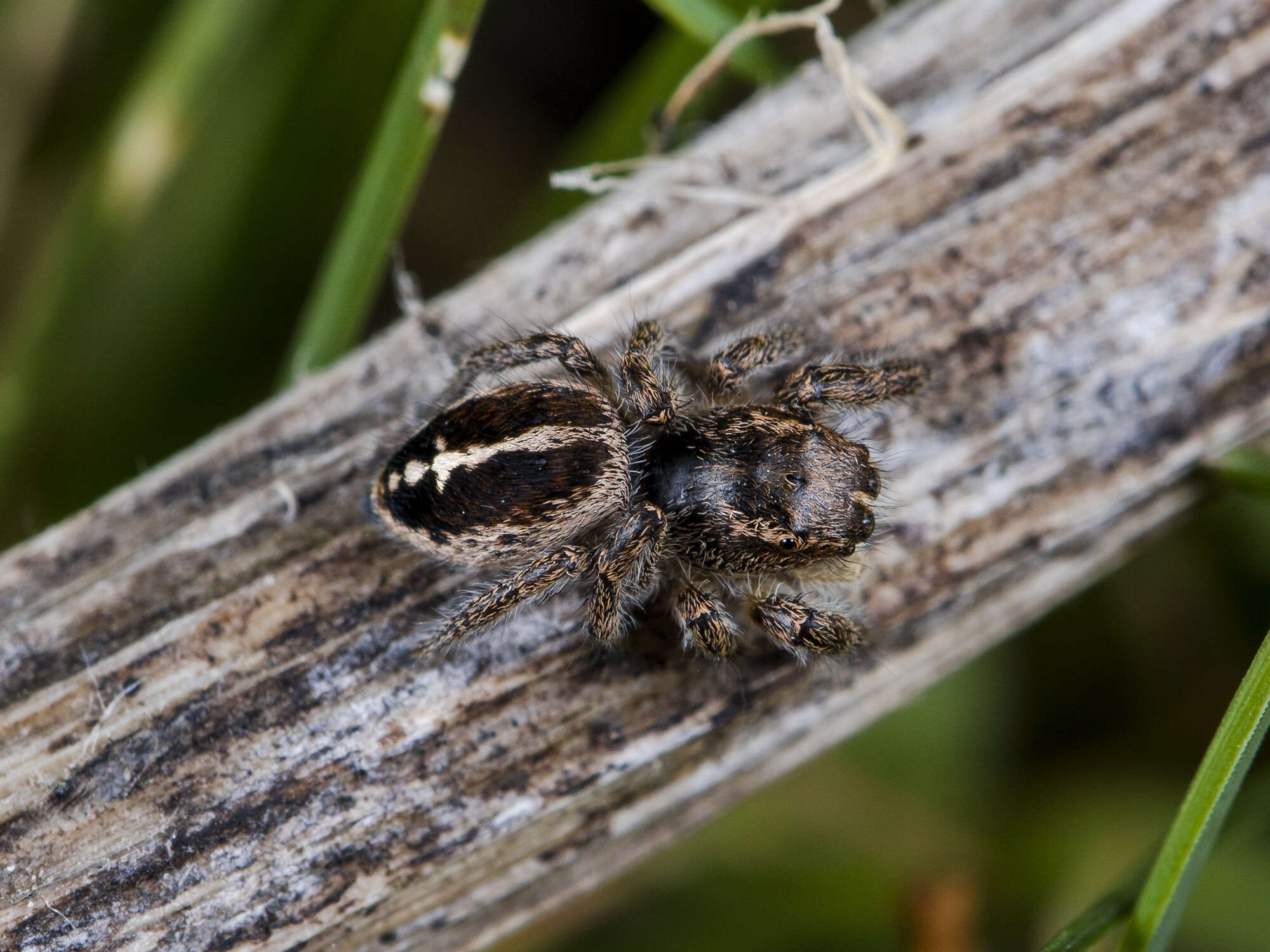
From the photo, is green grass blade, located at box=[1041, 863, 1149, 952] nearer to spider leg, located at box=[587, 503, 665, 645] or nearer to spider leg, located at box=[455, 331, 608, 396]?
spider leg, located at box=[587, 503, 665, 645]

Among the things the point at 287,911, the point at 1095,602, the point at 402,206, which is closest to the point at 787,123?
the point at 402,206

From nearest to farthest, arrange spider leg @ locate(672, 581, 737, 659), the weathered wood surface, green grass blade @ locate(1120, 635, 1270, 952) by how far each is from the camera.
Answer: green grass blade @ locate(1120, 635, 1270, 952)
the weathered wood surface
spider leg @ locate(672, 581, 737, 659)

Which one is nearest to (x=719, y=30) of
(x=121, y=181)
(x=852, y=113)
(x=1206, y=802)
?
(x=852, y=113)

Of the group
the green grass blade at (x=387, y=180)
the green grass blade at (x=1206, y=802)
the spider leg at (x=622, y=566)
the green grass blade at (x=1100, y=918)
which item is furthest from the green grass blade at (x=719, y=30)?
the green grass blade at (x=1100, y=918)

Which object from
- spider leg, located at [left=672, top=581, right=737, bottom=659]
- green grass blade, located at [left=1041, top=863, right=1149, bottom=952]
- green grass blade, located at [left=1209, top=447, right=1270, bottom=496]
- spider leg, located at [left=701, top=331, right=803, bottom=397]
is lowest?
green grass blade, located at [left=1041, top=863, right=1149, bottom=952]

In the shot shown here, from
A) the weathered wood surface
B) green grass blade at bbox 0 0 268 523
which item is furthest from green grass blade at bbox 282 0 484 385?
green grass blade at bbox 0 0 268 523

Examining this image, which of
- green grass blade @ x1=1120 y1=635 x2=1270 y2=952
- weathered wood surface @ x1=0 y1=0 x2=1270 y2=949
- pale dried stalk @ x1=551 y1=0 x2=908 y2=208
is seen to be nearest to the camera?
green grass blade @ x1=1120 y1=635 x2=1270 y2=952

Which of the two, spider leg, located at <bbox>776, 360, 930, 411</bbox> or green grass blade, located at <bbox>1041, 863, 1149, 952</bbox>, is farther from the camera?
spider leg, located at <bbox>776, 360, 930, 411</bbox>
